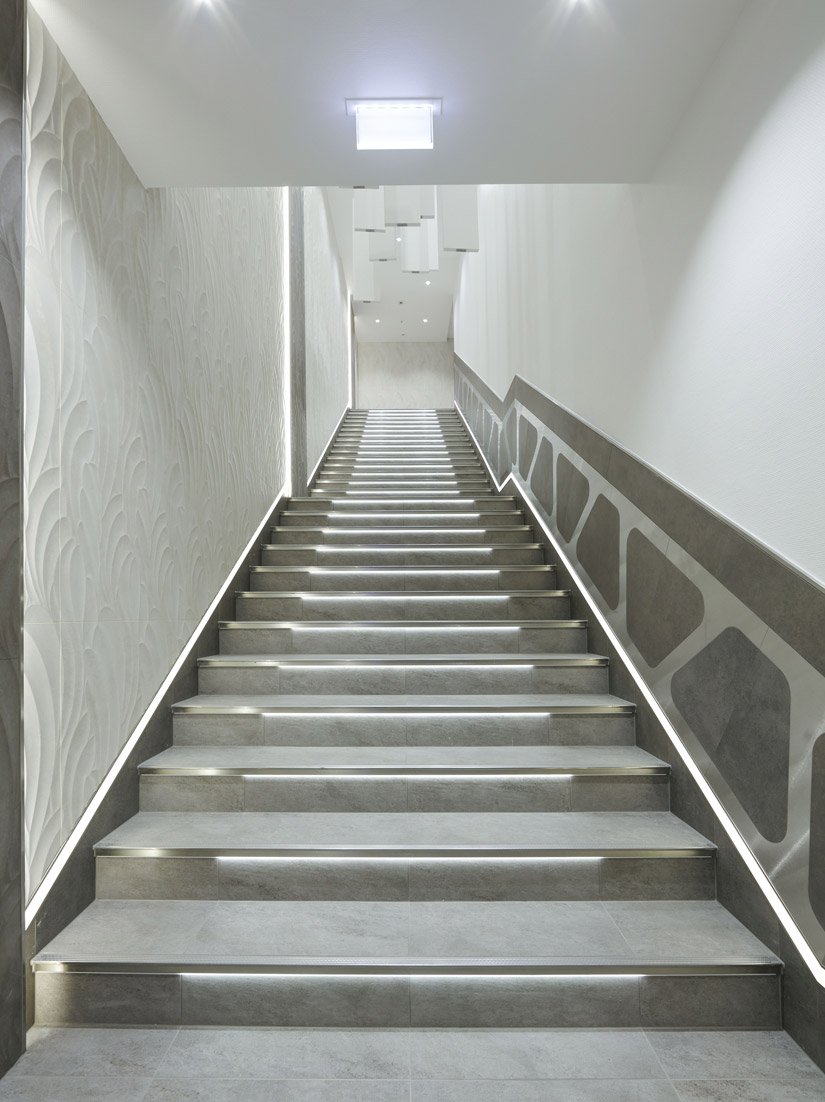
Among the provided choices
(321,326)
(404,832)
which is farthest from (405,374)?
(404,832)

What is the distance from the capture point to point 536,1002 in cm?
186

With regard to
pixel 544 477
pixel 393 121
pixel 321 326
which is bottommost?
pixel 544 477

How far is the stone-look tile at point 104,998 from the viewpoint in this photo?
187cm

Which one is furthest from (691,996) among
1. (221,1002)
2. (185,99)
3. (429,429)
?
(429,429)

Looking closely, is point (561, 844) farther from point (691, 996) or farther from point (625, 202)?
point (625, 202)

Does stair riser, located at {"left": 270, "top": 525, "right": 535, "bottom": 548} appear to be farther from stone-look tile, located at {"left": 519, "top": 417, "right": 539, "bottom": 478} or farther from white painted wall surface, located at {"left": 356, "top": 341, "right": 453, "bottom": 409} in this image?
white painted wall surface, located at {"left": 356, "top": 341, "right": 453, "bottom": 409}

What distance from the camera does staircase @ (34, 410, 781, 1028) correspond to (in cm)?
187

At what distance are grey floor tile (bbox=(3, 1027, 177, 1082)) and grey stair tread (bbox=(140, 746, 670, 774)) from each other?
0.85m

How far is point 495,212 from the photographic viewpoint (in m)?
7.11

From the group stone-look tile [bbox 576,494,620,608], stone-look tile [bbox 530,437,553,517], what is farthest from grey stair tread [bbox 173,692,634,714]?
stone-look tile [bbox 530,437,553,517]

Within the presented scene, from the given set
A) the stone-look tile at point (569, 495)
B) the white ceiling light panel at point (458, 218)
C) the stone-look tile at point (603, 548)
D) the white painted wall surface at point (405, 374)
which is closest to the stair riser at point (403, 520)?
the stone-look tile at point (569, 495)

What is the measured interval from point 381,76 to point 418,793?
222cm

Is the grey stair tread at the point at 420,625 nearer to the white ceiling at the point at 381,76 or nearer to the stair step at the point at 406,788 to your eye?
the stair step at the point at 406,788

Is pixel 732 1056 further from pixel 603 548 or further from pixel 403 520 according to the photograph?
pixel 403 520
